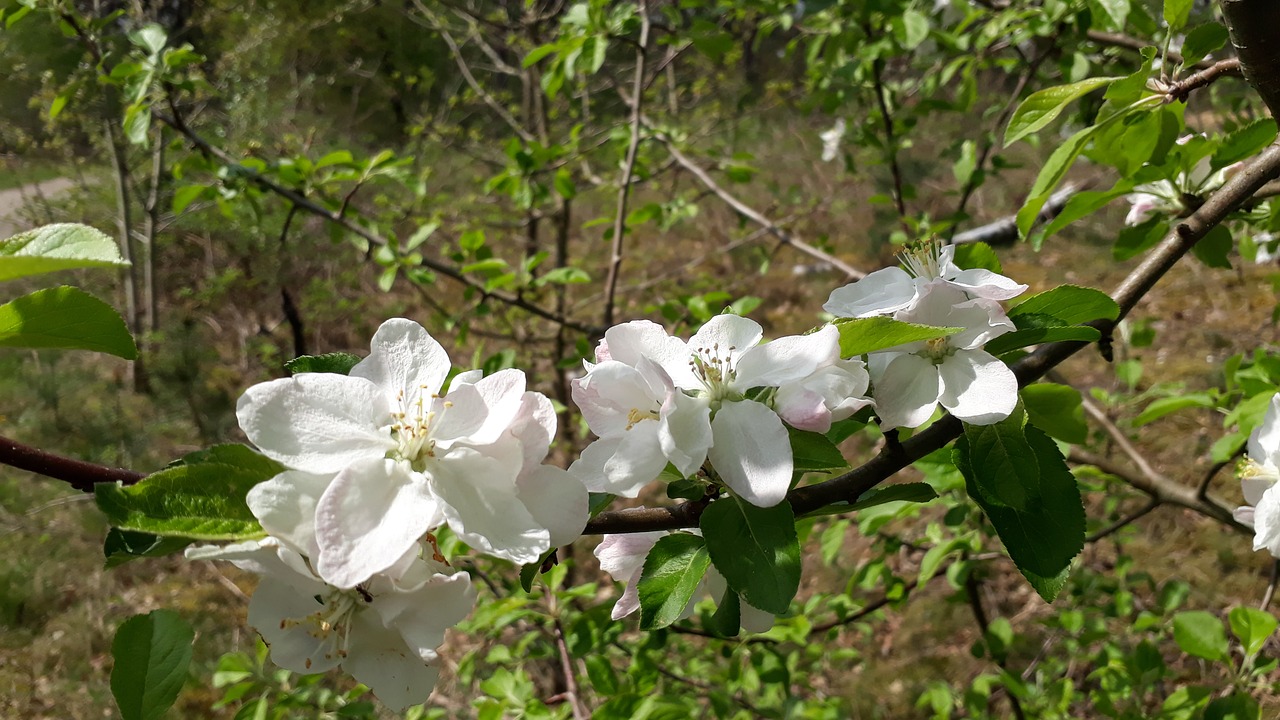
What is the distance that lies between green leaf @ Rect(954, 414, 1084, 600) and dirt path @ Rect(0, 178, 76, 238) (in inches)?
322

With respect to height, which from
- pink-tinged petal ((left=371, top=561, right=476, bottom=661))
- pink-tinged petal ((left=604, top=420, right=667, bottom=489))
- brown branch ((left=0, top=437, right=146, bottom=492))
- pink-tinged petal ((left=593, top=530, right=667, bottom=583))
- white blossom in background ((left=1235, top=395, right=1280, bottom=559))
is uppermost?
brown branch ((left=0, top=437, right=146, bottom=492))

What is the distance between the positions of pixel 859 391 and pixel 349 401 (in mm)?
492

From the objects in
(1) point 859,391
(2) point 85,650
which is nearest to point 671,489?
(1) point 859,391

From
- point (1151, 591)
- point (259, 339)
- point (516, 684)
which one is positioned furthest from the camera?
point (259, 339)

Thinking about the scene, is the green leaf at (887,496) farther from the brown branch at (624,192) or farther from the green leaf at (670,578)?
the brown branch at (624,192)

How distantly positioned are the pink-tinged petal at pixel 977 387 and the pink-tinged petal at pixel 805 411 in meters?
0.13

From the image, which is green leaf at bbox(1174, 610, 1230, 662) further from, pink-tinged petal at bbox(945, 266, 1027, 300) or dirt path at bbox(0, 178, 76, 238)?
dirt path at bbox(0, 178, 76, 238)

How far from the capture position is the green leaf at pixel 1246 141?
3.49 feet

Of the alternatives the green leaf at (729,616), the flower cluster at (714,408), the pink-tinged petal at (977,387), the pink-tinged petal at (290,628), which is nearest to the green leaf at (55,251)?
the pink-tinged petal at (290,628)

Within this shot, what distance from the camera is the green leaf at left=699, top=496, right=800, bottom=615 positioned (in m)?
0.66

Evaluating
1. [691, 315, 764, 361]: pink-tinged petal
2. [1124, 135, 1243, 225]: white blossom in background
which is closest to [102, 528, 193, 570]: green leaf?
[691, 315, 764, 361]: pink-tinged petal

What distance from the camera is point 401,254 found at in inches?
96.2

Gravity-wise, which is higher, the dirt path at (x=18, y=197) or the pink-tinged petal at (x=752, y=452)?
the pink-tinged petal at (x=752, y=452)

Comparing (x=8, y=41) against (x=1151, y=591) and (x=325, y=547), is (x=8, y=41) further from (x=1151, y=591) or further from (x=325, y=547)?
(x=1151, y=591)
